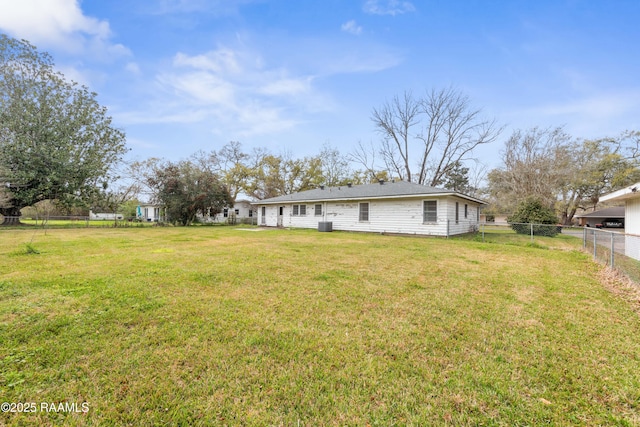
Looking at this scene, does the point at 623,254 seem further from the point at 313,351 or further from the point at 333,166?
the point at 333,166

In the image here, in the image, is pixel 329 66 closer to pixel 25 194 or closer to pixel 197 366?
pixel 197 366

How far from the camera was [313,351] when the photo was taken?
2.45m

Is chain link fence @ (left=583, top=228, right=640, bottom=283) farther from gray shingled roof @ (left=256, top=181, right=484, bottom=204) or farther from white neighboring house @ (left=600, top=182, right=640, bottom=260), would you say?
gray shingled roof @ (left=256, top=181, right=484, bottom=204)

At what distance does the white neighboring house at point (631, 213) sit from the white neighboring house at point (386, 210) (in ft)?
17.9

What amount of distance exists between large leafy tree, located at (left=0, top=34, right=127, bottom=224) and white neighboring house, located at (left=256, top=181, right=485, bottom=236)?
13861 millimetres

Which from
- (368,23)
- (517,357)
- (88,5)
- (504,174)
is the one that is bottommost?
(517,357)

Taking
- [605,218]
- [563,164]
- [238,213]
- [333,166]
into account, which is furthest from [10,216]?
[605,218]

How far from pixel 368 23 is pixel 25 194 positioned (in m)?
23.2

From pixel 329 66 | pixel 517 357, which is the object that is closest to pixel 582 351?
pixel 517 357

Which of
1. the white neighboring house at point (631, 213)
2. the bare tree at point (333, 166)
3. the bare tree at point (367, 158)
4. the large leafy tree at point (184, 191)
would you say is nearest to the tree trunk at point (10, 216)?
the large leafy tree at point (184, 191)

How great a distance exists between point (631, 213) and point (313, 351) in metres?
12.1

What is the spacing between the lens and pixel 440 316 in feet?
10.8

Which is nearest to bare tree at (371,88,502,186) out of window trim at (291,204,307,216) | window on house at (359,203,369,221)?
window trim at (291,204,307,216)

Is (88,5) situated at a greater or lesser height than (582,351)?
greater
